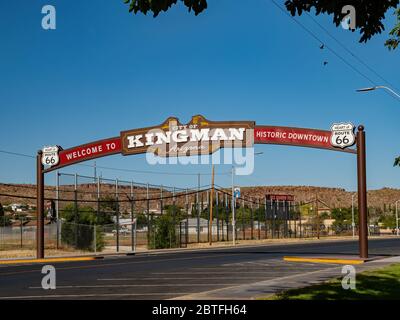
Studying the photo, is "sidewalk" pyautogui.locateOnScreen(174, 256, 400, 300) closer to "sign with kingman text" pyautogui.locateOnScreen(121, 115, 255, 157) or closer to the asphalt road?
the asphalt road

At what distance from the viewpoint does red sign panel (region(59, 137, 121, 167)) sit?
1346 inches

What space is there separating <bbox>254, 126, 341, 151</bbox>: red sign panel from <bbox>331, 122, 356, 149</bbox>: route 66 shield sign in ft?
1.42

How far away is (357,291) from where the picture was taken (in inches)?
543

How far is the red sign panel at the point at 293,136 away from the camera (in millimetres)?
28438

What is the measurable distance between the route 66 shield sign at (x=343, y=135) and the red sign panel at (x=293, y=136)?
0.43m

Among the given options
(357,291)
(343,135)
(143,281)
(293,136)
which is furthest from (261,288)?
(293,136)

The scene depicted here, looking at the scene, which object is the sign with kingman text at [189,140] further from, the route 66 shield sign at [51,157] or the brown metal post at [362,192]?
the brown metal post at [362,192]

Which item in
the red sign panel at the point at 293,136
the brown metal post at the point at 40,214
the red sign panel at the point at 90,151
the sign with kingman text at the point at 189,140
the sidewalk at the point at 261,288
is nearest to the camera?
the sidewalk at the point at 261,288

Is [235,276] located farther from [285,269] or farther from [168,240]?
[168,240]

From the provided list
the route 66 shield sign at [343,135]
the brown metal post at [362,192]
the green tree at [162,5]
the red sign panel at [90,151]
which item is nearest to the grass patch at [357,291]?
the green tree at [162,5]

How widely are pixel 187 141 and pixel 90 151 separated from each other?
5909 mm

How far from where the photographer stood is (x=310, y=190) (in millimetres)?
192875

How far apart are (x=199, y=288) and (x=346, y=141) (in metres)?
13.6

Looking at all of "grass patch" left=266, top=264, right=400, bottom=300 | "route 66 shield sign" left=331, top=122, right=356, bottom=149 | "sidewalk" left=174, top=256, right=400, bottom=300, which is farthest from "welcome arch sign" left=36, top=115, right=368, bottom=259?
"grass patch" left=266, top=264, right=400, bottom=300
